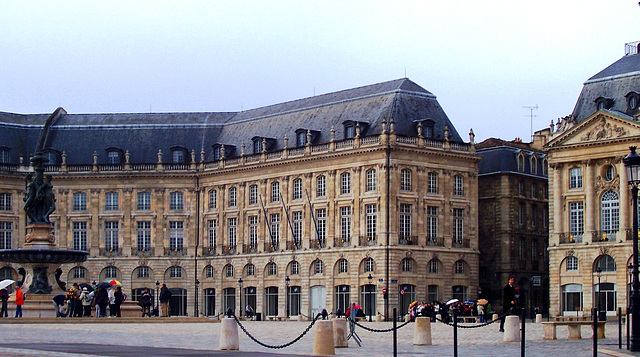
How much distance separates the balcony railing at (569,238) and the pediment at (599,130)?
4985 mm

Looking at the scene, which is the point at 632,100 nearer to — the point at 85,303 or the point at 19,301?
the point at 85,303

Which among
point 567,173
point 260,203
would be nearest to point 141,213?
point 260,203

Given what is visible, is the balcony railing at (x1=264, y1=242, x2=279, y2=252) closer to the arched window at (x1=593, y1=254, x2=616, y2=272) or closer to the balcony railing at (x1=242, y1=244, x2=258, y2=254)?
the balcony railing at (x1=242, y1=244, x2=258, y2=254)

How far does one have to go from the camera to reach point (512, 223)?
8656 cm

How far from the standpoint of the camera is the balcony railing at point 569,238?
7406 centimetres

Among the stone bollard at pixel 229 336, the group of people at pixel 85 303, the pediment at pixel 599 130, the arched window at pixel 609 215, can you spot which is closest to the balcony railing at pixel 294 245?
the pediment at pixel 599 130

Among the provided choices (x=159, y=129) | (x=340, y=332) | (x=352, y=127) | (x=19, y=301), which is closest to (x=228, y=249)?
(x=159, y=129)

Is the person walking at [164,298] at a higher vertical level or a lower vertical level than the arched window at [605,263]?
lower

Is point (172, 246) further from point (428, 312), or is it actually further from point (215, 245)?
point (428, 312)

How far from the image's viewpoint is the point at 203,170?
298 feet

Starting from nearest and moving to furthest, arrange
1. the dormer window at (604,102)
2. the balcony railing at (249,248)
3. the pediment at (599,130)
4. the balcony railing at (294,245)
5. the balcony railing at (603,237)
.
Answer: the pediment at (599,130), the balcony railing at (603,237), the dormer window at (604,102), the balcony railing at (294,245), the balcony railing at (249,248)

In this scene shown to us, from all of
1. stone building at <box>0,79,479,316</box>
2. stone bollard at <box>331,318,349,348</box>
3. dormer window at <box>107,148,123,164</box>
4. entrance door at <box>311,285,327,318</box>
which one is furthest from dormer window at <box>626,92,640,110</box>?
stone bollard at <box>331,318,349,348</box>

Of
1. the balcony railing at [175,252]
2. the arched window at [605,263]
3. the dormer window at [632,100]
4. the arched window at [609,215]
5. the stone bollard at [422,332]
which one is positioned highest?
the dormer window at [632,100]

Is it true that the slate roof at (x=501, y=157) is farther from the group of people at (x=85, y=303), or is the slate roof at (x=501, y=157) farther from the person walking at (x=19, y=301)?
the person walking at (x=19, y=301)
